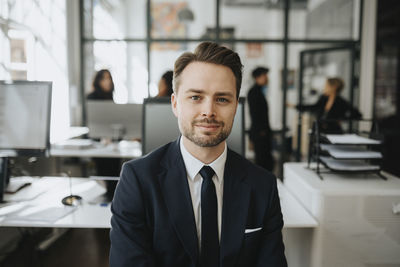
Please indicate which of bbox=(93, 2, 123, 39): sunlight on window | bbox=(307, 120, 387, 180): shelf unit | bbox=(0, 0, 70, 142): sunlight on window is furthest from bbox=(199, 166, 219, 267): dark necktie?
bbox=(93, 2, 123, 39): sunlight on window

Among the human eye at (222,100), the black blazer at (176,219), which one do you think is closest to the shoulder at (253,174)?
the black blazer at (176,219)

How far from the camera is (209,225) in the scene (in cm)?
113

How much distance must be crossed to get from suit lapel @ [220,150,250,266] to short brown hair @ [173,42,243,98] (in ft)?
1.22

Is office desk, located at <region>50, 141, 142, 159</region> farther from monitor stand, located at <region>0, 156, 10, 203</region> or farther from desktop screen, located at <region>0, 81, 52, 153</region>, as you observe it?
monitor stand, located at <region>0, 156, 10, 203</region>

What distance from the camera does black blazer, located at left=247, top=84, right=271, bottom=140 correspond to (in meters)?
4.05

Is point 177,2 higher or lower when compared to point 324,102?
higher

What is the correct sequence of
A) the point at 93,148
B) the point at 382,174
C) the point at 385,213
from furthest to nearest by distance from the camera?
the point at 93,148
the point at 382,174
the point at 385,213

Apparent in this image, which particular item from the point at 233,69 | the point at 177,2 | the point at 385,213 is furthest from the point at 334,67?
the point at 233,69

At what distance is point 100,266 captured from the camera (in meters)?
2.39

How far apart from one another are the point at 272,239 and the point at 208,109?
1.75 feet

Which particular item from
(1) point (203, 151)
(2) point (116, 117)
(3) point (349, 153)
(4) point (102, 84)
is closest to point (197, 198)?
(1) point (203, 151)

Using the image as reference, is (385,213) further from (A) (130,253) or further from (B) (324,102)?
(B) (324,102)

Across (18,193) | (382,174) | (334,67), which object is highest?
(334,67)

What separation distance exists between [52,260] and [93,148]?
1.24m
